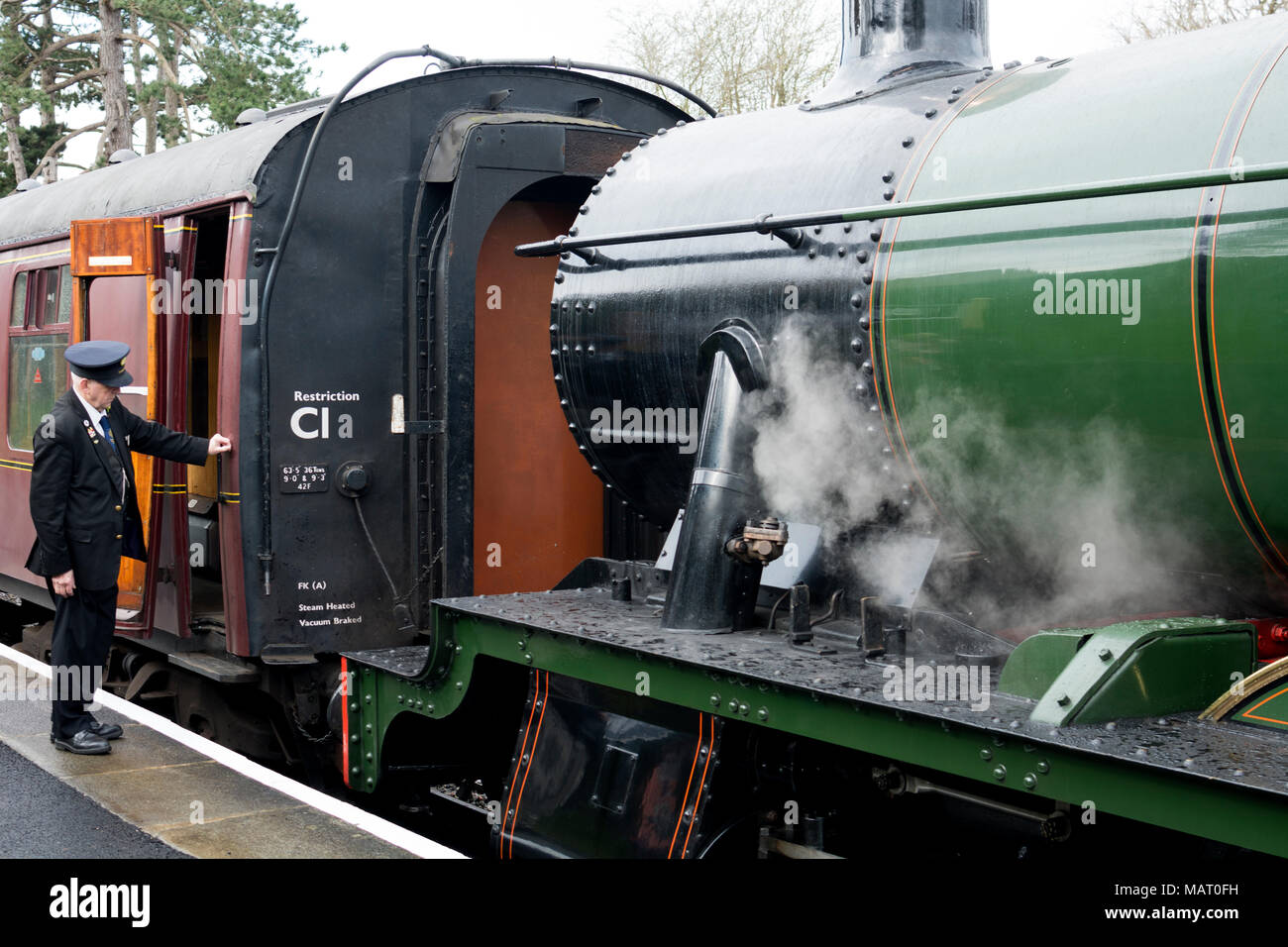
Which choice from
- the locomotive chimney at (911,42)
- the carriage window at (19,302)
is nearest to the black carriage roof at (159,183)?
the carriage window at (19,302)

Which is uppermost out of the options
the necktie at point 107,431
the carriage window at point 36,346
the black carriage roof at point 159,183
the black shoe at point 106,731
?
the black carriage roof at point 159,183

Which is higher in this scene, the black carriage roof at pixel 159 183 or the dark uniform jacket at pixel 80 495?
the black carriage roof at pixel 159 183

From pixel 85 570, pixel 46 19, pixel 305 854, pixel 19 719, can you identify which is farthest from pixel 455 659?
pixel 46 19

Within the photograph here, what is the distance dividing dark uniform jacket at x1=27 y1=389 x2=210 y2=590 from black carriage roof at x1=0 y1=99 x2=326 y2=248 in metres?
1.14

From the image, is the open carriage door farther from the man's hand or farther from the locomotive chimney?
the locomotive chimney

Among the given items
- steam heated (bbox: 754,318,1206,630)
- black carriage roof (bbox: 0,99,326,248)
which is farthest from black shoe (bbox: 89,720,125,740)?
steam heated (bbox: 754,318,1206,630)

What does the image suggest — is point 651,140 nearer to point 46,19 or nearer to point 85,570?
point 85,570

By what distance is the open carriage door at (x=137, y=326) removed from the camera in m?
6.07

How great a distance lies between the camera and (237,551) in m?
5.59

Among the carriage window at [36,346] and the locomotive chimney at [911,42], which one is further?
the carriage window at [36,346]

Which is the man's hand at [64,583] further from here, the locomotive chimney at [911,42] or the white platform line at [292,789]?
the locomotive chimney at [911,42]

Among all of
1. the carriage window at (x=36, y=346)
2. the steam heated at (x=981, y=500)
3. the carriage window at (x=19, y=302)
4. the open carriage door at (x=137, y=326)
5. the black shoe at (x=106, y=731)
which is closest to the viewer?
the steam heated at (x=981, y=500)

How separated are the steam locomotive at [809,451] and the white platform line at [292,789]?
19 centimetres

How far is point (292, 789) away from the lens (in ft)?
16.1
